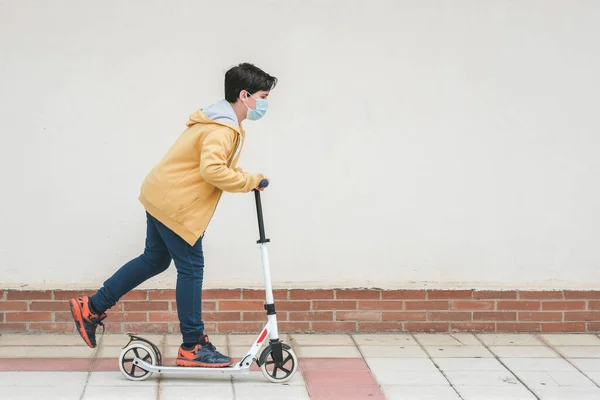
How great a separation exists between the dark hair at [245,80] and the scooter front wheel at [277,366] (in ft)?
4.06

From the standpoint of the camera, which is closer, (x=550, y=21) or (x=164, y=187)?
(x=164, y=187)

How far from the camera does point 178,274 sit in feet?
14.6

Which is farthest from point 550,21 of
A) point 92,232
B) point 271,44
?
point 92,232

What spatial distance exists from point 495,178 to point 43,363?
2.75 meters

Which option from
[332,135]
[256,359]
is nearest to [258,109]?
[332,135]

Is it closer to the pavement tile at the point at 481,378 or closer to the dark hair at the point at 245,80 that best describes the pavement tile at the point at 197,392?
the pavement tile at the point at 481,378

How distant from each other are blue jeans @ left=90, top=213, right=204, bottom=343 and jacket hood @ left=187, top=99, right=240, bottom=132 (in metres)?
0.54

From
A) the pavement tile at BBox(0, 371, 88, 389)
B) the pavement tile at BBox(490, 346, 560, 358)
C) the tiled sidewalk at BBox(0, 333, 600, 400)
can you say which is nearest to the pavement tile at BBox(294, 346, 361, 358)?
the tiled sidewalk at BBox(0, 333, 600, 400)

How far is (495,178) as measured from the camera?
535cm

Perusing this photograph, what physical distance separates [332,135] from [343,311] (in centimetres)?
104

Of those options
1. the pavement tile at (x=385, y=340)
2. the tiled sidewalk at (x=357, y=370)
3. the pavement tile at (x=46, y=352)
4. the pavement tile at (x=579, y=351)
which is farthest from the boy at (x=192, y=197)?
the pavement tile at (x=579, y=351)

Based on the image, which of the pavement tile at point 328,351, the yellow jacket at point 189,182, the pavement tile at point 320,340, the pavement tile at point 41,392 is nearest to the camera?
the pavement tile at point 41,392

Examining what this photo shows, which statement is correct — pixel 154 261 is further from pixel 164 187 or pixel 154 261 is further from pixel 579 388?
pixel 579 388

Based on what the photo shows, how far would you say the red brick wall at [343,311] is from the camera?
5.20m
